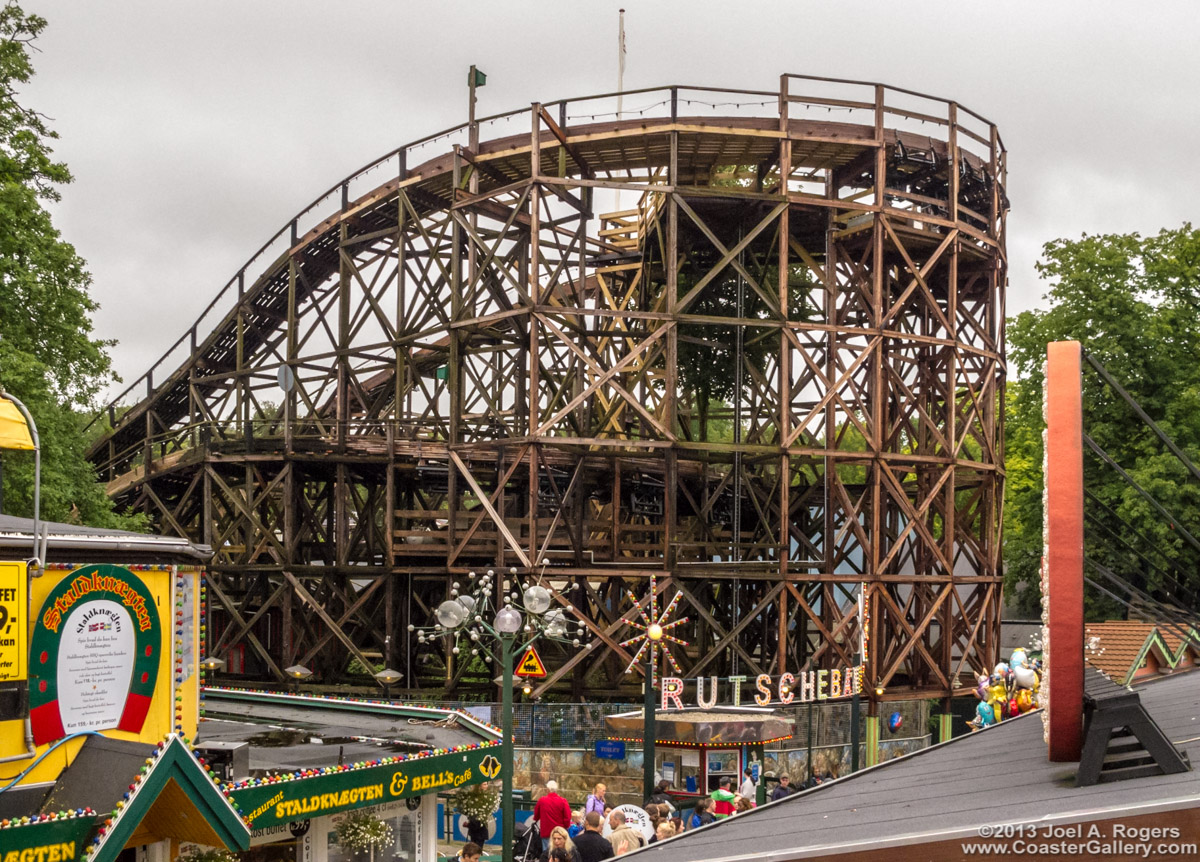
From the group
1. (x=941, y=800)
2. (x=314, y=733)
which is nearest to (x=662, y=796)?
(x=314, y=733)

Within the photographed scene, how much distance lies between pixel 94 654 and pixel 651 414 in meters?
19.0

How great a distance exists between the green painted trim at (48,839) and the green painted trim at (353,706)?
7.30 meters

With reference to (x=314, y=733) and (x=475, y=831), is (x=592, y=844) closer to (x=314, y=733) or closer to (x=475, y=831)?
(x=314, y=733)

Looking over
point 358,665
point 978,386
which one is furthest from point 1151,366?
point 358,665

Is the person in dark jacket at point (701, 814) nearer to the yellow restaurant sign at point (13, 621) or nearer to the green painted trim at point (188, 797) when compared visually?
the green painted trim at point (188, 797)

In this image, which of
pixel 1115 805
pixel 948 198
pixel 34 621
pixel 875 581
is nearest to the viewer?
pixel 1115 805

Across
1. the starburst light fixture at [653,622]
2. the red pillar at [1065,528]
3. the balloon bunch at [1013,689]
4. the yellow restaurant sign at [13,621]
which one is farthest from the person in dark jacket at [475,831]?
the red pillar at [1065,528]

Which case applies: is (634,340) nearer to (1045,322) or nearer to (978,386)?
(978,386)

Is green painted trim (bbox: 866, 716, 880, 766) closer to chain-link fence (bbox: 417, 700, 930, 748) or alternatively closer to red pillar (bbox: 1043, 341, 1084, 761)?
chain-link fence (bbox: 417, 700, 930, 748)

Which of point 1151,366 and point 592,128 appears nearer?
point 592,128

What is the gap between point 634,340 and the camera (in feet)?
107

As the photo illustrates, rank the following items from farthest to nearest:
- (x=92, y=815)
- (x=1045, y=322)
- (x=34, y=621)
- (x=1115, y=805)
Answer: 1. (x=1045, y=322)
2. (x=34, y=621)
3. (x=92, y=815)
4. (x=1115, y=805)

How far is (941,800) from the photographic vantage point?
271 inches

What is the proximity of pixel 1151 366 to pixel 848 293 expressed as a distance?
9634 mm
